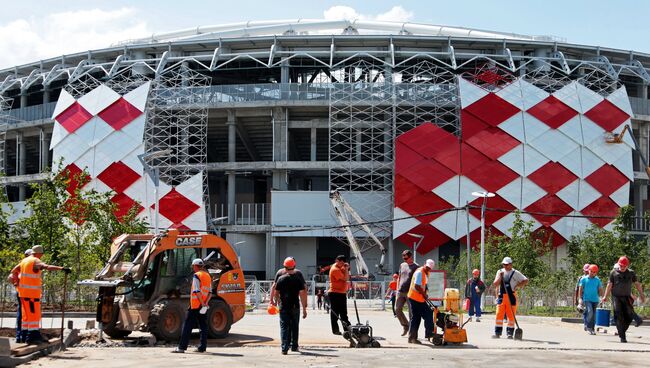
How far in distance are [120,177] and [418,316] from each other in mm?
40971

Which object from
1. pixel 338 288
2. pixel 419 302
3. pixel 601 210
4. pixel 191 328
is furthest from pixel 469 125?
pixel 191 328

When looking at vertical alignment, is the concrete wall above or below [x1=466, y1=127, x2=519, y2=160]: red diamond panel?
below

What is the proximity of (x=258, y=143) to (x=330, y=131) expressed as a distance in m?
8.59

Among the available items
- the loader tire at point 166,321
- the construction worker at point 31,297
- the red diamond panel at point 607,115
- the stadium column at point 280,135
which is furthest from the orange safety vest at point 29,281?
the red diamond panel at point 607,115

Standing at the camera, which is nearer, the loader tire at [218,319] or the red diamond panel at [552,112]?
the loader tire at [218,319]

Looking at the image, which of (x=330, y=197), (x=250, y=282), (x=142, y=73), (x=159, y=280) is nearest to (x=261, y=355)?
(x=159, y=280)

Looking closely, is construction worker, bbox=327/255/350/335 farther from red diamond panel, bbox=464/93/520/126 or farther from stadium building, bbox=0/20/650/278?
red diamond panel, bbox=464/93/520/126

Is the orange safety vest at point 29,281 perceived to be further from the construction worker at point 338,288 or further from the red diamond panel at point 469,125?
the red diamond panel at point 469,125

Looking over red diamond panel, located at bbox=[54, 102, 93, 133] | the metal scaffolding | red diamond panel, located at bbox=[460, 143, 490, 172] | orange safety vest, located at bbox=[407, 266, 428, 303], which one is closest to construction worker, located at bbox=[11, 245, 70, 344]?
orange safety vest, located at bbox=[407, 266, 428, 303]

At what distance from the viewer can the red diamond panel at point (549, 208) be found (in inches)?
2099

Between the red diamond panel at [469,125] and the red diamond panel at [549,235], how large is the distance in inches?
270

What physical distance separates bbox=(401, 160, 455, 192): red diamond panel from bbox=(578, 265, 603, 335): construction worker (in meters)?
32.6

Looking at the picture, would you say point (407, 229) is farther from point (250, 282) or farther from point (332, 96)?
point (250, 282)

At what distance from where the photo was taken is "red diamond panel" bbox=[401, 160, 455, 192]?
5275 centimetres
